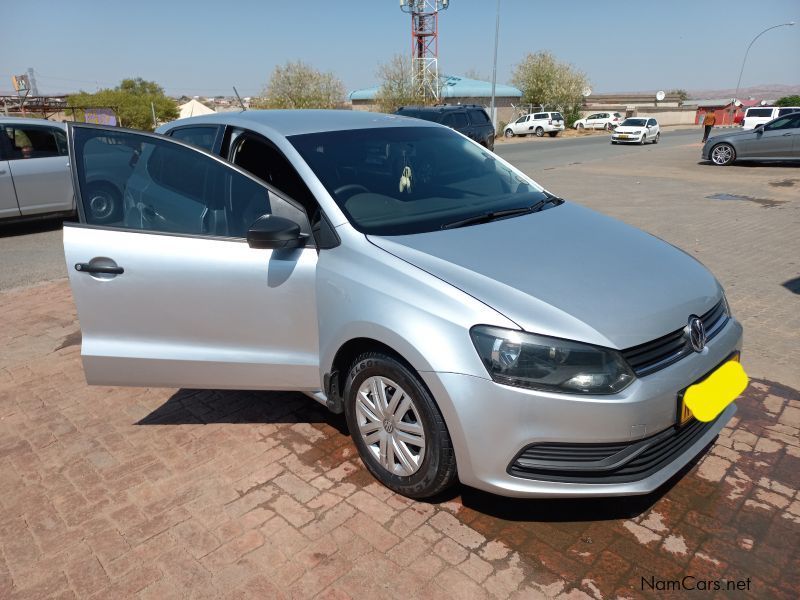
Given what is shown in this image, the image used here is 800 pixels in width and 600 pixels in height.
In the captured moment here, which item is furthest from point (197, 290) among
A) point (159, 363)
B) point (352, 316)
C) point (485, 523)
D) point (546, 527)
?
point (546, 527)

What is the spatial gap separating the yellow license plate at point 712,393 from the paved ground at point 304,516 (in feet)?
1.78

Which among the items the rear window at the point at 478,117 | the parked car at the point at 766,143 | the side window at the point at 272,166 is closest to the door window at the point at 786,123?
the parked car at the point at 766,143

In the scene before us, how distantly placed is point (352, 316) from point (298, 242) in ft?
1.60

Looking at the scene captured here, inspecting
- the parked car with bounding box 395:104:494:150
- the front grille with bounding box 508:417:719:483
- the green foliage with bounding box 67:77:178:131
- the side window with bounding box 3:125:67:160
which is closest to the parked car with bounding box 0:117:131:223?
the side window with bounding box 3:125:67:160

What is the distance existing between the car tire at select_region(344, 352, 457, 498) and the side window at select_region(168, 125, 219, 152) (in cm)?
182

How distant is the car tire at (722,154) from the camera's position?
58.4 ft

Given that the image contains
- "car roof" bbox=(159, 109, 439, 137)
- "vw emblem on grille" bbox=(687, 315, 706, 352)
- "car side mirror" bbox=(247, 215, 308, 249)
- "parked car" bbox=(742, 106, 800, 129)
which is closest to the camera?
"vw emblem on grille" bbox=(687, 315, 706, 352)

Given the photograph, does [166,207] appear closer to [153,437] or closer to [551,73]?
[153,437]

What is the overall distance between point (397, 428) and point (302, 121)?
1.98 metres

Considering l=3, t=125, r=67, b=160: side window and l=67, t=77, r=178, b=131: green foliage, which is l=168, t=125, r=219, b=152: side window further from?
l=67, t=77, r=178, b=131: green foliage

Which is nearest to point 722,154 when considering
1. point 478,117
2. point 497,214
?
point 478,117

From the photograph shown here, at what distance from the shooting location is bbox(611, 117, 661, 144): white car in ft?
105

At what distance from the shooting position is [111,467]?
3279mm

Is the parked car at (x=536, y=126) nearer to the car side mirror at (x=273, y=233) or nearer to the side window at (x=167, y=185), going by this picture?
the side window at (x=167, y=185)
